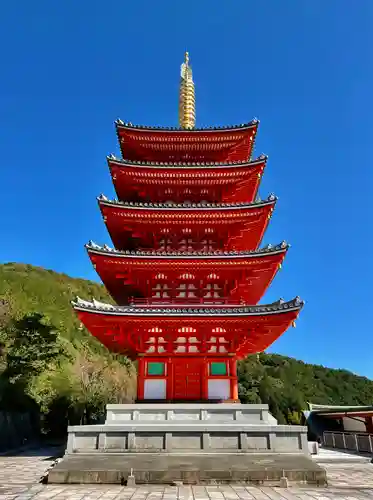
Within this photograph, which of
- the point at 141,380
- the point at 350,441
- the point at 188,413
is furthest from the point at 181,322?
the point at 350,441

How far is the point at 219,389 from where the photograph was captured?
17844mm

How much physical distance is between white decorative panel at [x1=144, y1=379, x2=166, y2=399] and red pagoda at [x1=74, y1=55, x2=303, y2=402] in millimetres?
45

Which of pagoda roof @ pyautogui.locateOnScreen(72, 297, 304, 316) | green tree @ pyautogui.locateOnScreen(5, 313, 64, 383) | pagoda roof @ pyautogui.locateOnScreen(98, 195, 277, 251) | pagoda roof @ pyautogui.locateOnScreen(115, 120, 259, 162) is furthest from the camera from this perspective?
green tree @ pyautogui.locateOnScreen(5, 313, 64, 383)

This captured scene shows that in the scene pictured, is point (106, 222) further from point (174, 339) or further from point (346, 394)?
point (346, 394)

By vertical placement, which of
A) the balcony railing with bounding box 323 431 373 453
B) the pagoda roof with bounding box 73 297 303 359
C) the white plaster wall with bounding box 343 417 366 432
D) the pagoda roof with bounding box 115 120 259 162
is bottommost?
the balcony railing with bounding box 323 431 373 453

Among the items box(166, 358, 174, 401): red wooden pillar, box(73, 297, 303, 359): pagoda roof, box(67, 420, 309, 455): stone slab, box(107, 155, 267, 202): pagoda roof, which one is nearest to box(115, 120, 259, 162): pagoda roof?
box(107, 155, 267, 202): pagoda roof

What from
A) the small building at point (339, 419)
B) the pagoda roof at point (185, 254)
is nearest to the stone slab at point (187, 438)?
the pagoda roof at point (185, 254)

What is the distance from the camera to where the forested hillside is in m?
32.0

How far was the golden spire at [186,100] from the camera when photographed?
92.1 feet

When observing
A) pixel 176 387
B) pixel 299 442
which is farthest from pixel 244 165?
pixel 299 442

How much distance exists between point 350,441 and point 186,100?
2486 centimetres

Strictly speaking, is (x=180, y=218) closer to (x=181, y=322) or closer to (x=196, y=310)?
(x=196, y=310)

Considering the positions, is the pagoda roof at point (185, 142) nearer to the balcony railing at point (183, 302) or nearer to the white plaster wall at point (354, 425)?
the balcony railing at point (183, 302)

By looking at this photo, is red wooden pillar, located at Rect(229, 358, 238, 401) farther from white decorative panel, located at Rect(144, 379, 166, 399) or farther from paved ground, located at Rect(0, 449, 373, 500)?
paved ground, located at Rect(0, 449, 373, 500)
